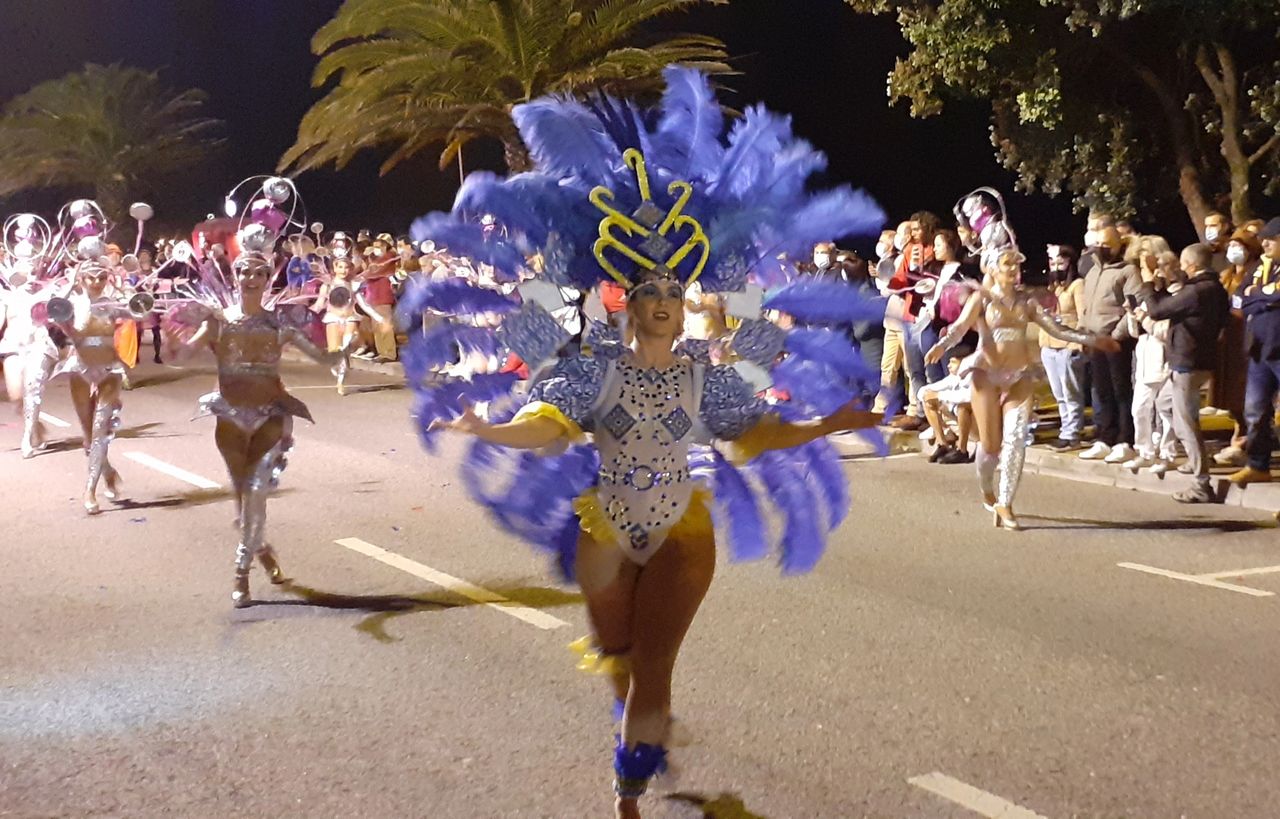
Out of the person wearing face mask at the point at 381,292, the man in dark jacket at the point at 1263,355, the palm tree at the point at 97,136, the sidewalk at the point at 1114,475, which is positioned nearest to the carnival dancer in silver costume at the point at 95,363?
the sidewalk at the point at 1114,475

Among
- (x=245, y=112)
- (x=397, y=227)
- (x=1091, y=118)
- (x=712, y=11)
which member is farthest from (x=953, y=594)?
(x=245, y=112)

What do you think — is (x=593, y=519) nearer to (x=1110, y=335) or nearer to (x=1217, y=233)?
(x=1110, y=335)

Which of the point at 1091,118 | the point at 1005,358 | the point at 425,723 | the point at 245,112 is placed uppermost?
the point at 245,112

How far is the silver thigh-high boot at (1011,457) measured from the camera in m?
8.55

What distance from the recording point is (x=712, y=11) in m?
31.8

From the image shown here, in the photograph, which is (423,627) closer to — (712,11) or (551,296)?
(551,296)

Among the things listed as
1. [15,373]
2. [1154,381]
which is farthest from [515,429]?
[15,373]

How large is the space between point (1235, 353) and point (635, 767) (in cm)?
844

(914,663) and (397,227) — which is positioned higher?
(397,227)

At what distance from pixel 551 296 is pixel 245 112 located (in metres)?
43.4

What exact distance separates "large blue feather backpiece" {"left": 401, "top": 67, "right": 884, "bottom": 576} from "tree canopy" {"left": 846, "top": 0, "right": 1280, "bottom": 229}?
11.4m

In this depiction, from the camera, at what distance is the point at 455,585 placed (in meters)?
7.32

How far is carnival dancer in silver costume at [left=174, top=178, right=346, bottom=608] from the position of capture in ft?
22.8

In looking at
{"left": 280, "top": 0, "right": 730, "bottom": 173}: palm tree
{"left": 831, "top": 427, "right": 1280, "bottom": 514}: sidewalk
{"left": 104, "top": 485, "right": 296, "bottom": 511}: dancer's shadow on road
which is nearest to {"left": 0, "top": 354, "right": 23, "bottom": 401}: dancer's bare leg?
{"left": 104, "top": 485, "right": 296, "bottom": 511}: dancer's shadow on road
